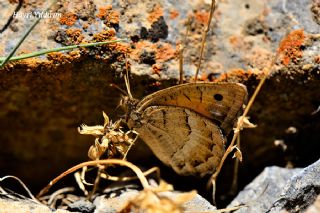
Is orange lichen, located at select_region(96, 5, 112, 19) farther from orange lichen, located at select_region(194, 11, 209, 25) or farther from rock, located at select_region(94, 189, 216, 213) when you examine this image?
rock, located at select_region(94, 189, 216, 213)

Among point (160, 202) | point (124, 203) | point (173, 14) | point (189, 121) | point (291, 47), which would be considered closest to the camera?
point (160, 202)

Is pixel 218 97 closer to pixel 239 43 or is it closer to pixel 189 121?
pixel 189 121

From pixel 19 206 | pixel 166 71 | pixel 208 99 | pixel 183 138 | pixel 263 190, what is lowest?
pixel 263 190

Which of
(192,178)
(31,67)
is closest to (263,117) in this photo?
(192,178)

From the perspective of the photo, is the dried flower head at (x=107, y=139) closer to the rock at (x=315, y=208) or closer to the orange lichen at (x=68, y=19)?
the orange lichen at (x=68, y=19)

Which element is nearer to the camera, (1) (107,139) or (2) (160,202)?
(2) (160,202)

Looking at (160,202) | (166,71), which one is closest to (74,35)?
(166,71)
